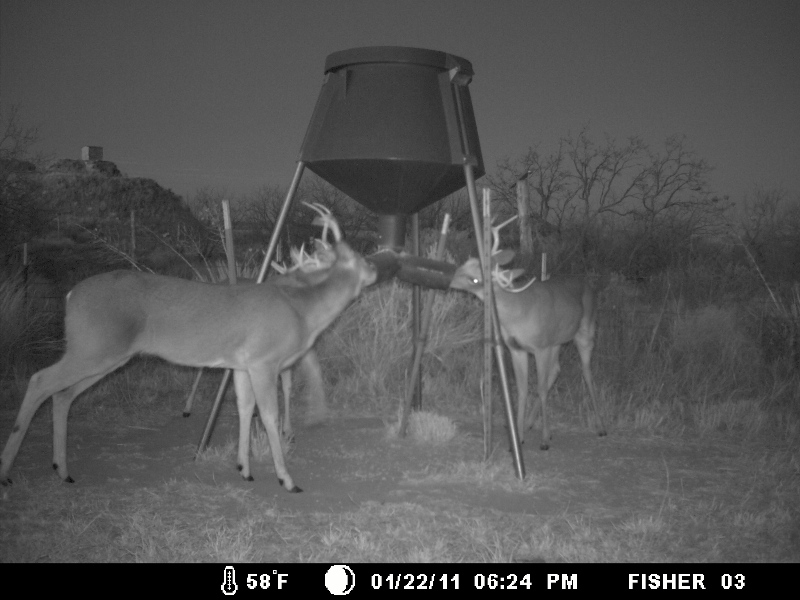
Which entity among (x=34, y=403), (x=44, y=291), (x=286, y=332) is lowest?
(x=44, y=291)

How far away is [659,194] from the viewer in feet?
86.3

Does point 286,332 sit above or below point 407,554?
above

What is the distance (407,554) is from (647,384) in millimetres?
6992

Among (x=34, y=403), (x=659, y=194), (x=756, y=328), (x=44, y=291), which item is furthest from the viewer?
(x=659, y=194)

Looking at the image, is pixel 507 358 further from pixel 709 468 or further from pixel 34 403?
pixel 34 403

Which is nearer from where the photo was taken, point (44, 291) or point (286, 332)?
point (286, 332)

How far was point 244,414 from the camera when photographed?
24.4ft

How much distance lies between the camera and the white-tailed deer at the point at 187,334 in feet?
22.2

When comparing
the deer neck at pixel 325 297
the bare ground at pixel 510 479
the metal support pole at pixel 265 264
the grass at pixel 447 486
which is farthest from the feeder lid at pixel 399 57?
the bare ground at pixel 510 479

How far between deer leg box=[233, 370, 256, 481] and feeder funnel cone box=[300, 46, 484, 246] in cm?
223

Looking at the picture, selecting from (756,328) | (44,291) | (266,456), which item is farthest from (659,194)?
(266,456)

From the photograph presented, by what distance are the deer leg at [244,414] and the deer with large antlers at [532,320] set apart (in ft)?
7.65

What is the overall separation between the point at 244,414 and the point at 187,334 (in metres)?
0.93
